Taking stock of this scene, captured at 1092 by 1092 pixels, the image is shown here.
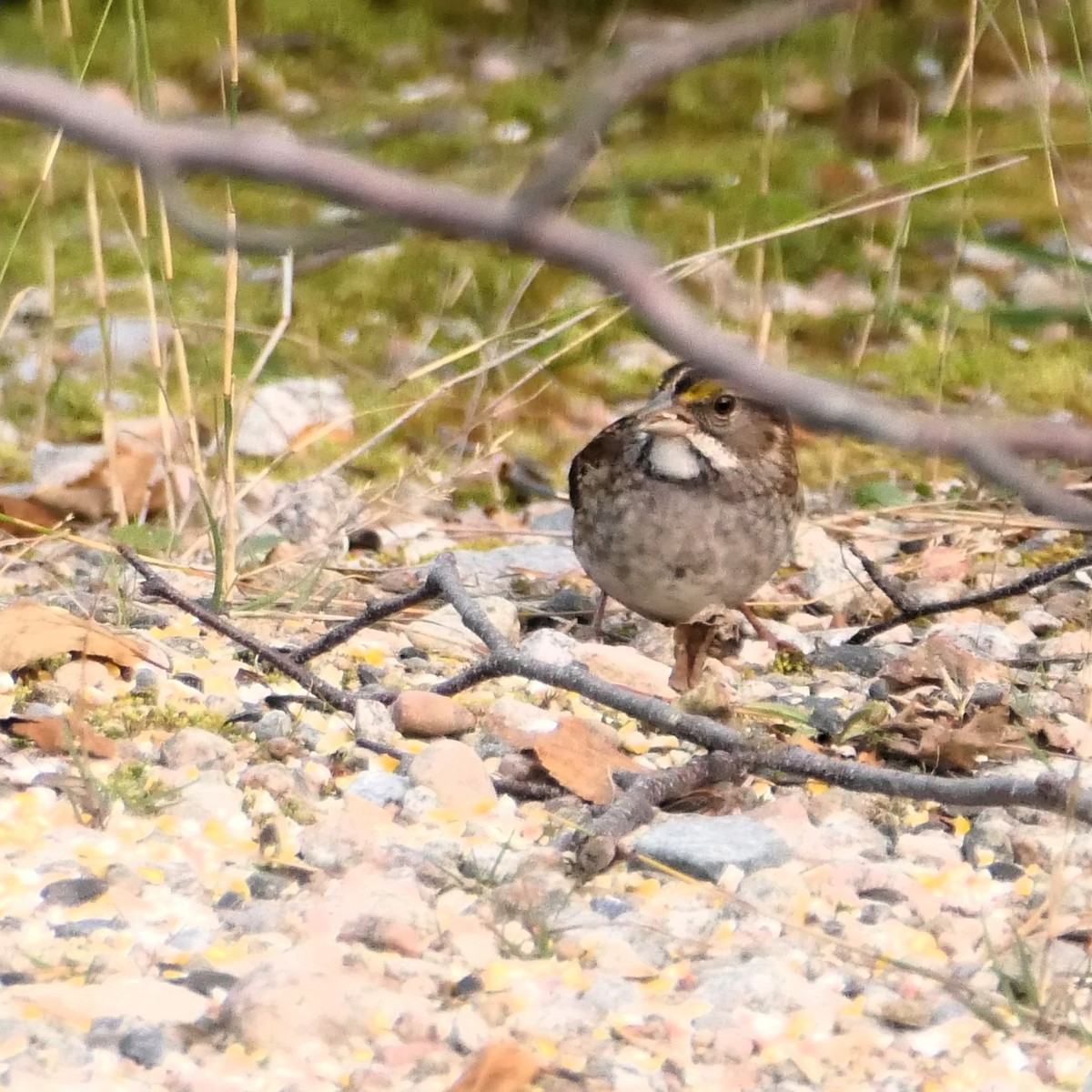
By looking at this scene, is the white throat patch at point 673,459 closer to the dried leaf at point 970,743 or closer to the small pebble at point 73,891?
the dried leaf at point 970,743

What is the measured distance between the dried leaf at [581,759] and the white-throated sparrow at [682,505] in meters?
1.02

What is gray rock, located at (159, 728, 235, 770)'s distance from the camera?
2.45 m

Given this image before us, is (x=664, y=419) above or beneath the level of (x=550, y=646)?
above

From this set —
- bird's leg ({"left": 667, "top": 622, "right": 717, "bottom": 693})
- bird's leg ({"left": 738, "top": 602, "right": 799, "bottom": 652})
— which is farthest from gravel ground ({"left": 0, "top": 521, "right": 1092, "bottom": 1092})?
bird's leg ({"left": 738, "top": 602, "right": 799, "bottom": 652})

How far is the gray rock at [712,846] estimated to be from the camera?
84.7 inches

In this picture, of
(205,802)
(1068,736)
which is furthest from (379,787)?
(1068,736)

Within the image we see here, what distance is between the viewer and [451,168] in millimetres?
6473

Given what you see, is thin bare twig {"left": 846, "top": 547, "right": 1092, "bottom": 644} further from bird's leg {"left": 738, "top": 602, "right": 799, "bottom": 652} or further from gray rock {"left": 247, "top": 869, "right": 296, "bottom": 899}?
gray rock {"left": 247, "top": 869, "right": 296, "bottom": 899}

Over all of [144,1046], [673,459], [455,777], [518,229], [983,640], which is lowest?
A: [983,640]

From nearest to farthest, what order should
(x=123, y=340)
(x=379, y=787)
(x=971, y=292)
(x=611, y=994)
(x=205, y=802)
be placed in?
(x=611, y=994)
(x=205, y=802)
(x=379, y=787)
(x=123, y=340)
(x=971, y=292)

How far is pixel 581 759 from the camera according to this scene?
2.48 metres

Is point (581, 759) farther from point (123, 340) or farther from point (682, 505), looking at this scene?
point (123, 340)

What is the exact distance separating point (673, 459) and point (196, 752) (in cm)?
162

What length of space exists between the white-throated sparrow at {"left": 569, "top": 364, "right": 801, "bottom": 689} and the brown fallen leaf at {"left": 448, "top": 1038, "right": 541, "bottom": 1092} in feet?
6.38
